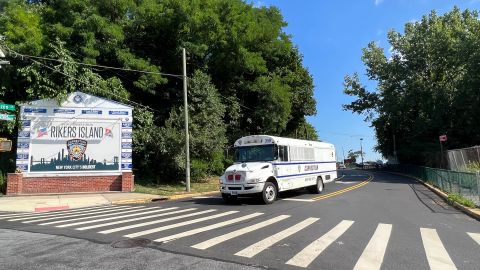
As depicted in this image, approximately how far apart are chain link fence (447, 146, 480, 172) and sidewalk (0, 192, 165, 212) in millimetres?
18926

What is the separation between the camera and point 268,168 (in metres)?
17.4

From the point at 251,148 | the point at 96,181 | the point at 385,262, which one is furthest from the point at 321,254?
the point at 96,181

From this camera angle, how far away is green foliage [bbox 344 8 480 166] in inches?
1484

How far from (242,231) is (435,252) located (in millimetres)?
4425

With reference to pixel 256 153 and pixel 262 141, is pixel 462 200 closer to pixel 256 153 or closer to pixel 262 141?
pixel 262 141

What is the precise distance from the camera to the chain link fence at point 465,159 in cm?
2574

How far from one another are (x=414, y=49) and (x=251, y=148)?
34622 millimetres

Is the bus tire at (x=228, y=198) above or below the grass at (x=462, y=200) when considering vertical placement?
above

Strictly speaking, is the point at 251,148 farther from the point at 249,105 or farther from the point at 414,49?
the point at 414,49

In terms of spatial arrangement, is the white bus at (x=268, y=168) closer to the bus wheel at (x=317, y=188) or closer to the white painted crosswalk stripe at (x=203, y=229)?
the bus wheel at (x=317, y=188)

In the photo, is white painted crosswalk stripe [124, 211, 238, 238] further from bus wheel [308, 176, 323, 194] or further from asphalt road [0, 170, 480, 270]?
bus wheel [308, 176, 323, 194]

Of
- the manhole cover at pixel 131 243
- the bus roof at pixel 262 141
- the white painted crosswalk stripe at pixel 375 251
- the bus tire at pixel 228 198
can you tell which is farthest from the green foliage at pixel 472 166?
the manhole cover at pixel 131 243

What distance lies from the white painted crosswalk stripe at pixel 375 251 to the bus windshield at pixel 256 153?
7501 mm

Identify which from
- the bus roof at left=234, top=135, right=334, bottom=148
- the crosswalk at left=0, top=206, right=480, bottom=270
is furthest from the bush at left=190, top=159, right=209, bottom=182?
the crosswalk at left=0, top=206, right=480, bottom=270
